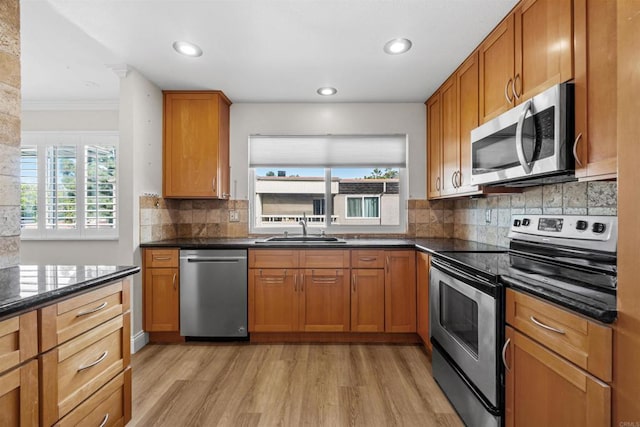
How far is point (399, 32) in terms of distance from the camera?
6.79 feet

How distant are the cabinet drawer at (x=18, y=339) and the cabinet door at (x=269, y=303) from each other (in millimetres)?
1776

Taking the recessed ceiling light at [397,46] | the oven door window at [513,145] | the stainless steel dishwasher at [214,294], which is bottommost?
the stainless steel dishwasher at [214,294]

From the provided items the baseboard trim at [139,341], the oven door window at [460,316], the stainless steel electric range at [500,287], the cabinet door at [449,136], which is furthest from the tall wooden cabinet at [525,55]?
the baseboard trim at [139,341]

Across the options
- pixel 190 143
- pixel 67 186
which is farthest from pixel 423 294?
pixel 67 186

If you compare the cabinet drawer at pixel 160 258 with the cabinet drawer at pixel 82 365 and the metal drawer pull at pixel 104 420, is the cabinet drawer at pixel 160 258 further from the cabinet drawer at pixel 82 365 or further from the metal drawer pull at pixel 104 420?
the metal drawer pull at pixel 104 420

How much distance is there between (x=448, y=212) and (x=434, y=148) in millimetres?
746

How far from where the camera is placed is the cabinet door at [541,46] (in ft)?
4.49

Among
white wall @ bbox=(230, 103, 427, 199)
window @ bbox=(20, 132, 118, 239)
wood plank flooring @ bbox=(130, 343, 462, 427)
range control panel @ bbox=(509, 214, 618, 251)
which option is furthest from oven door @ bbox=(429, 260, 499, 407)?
window @ bbox=(20, 132, 118, 239)

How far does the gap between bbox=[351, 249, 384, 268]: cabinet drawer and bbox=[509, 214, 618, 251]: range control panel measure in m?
1.06

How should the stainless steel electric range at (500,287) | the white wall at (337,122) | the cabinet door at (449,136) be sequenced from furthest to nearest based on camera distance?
the white wall at (337,122) → the cabinet door at (449,136) → the stainless steel electric range at (500,287)

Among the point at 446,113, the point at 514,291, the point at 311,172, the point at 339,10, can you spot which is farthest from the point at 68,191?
the point at 514,291

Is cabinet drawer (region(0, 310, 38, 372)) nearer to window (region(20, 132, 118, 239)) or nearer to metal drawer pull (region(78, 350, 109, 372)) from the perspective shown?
metal drawer pull (region(78, 350, 109, 372))

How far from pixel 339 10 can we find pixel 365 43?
41cm

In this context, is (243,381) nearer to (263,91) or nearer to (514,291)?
(514,291)
